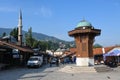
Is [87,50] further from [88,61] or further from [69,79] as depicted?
[69,79]

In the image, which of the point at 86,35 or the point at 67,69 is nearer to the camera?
the point at 67,69

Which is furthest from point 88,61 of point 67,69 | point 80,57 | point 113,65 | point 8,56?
point 8,56

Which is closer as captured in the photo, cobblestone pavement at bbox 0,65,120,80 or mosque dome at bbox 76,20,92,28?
cobblestone pavement at bbox 0,65,120,80

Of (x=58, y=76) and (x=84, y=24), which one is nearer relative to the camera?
(x=58, y=76)

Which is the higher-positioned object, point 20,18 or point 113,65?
point 20,18

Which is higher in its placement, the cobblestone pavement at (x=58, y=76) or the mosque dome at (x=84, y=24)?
the mosque dome at (x=84, y=24)

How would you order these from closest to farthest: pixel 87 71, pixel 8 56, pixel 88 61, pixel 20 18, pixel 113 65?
pixel 87 71
pixel 88 61
pixel 113 65
pixel 8 56
pixel 20 18

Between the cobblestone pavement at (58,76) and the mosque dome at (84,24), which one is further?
the mosque dome at (84,24)

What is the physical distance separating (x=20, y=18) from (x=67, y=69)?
4278 centimetres

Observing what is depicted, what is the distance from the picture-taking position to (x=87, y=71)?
3186 cm

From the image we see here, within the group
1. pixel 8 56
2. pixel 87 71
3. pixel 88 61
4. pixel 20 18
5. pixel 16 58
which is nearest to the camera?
pixel 87 71

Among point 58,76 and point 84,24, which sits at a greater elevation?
point 84,24

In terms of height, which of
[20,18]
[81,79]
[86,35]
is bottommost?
[81,79]

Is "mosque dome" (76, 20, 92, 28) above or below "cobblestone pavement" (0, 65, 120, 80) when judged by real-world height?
above
